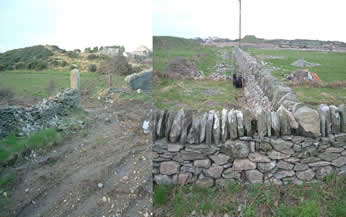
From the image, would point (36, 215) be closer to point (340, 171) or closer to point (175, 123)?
point (175, 123)

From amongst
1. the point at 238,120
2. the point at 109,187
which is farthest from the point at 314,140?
the point at 109,187

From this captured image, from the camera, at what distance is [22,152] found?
1.29 meters

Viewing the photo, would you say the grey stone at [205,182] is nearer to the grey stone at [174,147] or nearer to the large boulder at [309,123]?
the grey stone at [174,147]

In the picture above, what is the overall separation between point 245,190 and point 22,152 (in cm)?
268

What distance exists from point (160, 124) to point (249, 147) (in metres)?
1.23

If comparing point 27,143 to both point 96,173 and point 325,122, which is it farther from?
point 325,122

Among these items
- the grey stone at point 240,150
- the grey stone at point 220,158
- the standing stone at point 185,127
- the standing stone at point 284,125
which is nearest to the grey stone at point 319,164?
the standing stone at point 284,125

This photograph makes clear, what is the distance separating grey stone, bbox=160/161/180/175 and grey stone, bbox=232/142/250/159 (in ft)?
2.52

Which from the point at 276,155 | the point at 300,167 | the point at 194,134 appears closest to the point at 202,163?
the point at 194,134

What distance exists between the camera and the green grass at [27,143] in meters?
1.25

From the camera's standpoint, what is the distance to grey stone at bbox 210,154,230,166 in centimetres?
301

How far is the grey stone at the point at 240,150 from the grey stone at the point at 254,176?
0.84 feet

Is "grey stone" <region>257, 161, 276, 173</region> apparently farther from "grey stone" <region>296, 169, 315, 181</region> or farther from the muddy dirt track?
the muddy dirt track

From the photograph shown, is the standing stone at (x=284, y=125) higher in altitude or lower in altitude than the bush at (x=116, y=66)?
lower
